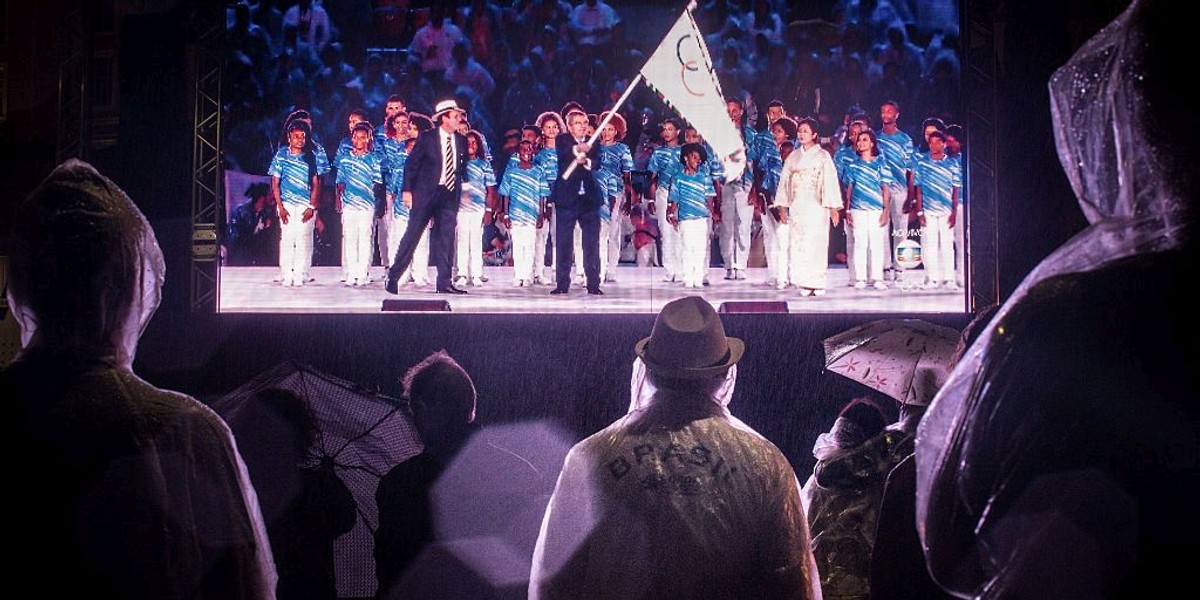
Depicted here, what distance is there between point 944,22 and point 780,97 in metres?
1.16

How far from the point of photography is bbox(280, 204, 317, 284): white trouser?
22.0ft

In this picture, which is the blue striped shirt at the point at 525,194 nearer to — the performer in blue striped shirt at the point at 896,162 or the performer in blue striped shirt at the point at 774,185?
the performer in blue striped shirt at the point at 774,185

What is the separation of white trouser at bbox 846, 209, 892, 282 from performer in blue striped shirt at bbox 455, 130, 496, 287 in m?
2.50

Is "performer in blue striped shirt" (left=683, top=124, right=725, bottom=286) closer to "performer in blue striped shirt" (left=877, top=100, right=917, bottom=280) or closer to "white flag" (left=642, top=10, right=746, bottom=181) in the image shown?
"white flag" (left=642, top=10, right=746, bottom=181)

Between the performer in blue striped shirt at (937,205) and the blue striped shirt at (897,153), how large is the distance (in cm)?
7

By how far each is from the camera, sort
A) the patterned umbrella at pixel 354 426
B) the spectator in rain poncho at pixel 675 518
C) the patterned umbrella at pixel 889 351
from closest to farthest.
Answer: the spectator in rain poncho at pixel 675 518 → the patterned umbrella at pixel 354 426 → the patterned umbrella at pixel 889 351

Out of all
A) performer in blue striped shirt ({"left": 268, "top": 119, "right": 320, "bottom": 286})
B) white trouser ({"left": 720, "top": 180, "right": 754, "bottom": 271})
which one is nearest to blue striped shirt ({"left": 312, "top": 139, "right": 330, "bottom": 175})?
performer in blue striped shirt ({"left": 268, "top": 119, "right": 320, "bottom": 286})

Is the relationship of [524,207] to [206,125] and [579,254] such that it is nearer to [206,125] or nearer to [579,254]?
[579,254]

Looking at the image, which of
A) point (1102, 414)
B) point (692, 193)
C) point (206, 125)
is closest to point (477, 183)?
point (692, 193)

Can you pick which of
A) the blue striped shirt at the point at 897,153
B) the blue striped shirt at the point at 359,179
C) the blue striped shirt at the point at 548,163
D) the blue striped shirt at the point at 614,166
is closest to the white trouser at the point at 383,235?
the blue striped shirt at the point at 359,179

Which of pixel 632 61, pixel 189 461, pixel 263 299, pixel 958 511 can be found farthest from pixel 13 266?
pixel 632 61

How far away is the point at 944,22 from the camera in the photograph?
661cm

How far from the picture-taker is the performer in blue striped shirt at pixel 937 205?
6.66 m

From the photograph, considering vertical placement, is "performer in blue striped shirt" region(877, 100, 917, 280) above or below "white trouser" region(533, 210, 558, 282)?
above
